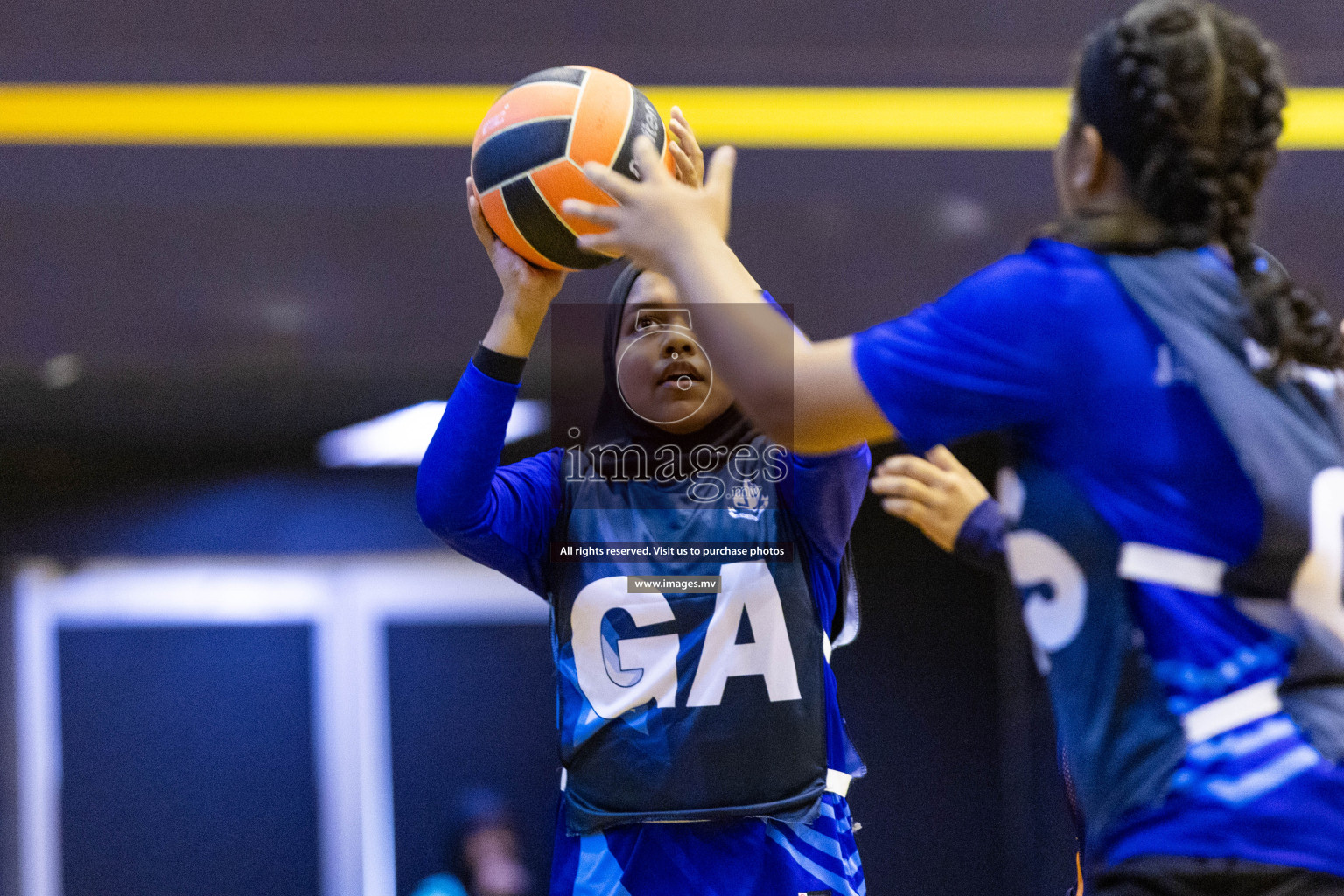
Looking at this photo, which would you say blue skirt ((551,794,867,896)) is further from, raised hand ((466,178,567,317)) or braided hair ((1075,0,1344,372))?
braided hair ((1075,0,1344,372))

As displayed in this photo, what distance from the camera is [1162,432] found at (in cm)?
116

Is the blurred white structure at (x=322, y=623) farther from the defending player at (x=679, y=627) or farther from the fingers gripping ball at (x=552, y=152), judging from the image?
the fingers gripping ball at (x=552, y=152)

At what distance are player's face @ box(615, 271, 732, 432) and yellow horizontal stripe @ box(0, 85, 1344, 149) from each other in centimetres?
208

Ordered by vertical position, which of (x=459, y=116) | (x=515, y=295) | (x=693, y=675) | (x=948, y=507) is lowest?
(x=693, y=675)

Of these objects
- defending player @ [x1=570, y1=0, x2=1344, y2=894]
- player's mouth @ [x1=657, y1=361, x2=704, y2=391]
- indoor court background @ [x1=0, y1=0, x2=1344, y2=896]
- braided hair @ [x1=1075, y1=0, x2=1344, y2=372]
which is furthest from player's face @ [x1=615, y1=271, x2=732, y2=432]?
indoor court background @ [x1=0, y1=0, x2=1344, y2=896]

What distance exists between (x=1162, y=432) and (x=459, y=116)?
10.8 ft

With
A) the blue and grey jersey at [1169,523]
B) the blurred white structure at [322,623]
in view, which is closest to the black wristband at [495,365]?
the blue and grey jersey at [1169,523]

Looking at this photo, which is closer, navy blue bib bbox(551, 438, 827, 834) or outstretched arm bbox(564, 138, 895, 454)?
outstretched arm bbox(564, 138, 895, 454)

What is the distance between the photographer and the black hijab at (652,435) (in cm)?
211

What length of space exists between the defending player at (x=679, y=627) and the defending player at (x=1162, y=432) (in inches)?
27.0

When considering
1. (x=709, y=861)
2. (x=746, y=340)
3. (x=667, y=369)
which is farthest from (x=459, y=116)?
(x=746, y=340)

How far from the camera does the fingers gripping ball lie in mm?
1965

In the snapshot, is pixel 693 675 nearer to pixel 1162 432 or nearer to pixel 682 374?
pixel 682 374

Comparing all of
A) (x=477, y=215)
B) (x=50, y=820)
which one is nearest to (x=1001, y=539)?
(x=477, y=215)
